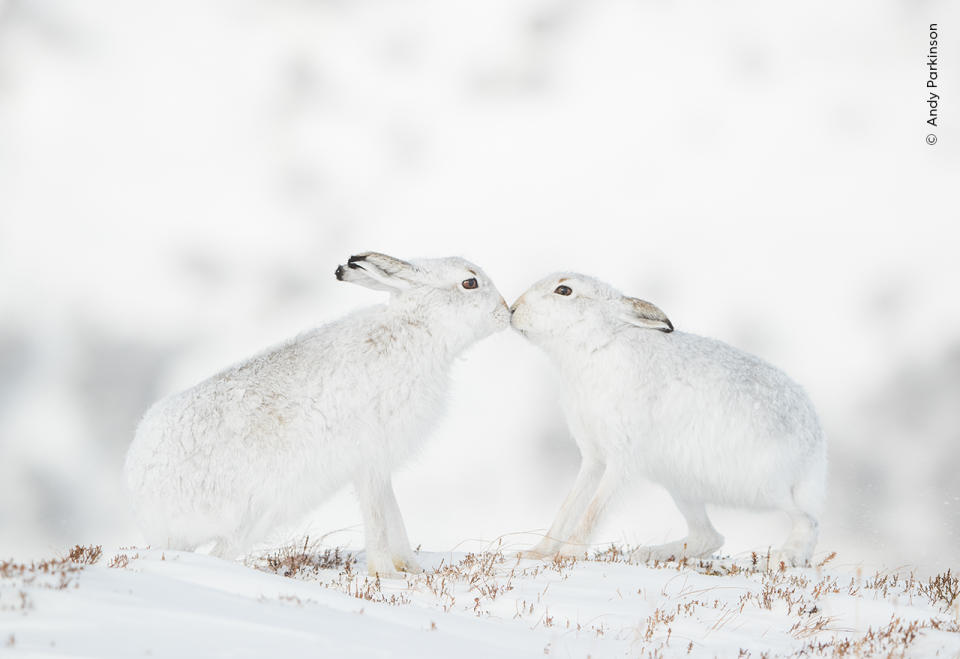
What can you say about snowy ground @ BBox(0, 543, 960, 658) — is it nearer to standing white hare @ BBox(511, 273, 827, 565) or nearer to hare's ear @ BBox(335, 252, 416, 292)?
standing white hare @ BBox(511, 273, 827, 565)

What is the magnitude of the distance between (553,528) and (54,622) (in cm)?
519

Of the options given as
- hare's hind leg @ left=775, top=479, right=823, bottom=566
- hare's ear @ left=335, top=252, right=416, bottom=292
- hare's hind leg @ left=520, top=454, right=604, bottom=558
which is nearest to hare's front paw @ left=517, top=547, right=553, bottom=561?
hare's hind leg @ left=520, top=454, right=604, bottom=558

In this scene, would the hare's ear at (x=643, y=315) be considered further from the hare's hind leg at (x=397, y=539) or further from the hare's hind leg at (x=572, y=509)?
the hare's hind leg at (x=397, y=539)

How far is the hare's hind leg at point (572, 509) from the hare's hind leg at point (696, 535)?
970 millimetres

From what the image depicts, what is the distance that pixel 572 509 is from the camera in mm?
8969

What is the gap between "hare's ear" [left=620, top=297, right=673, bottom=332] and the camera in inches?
354

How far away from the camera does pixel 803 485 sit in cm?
920

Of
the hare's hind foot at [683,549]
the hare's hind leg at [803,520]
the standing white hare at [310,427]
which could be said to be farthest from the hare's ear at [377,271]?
the hare's hind leg at [803,520]

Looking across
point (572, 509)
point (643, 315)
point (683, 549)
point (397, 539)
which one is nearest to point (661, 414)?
point (643, 315)

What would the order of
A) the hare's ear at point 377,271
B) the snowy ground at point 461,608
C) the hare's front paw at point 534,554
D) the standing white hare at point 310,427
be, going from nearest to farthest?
the snowy ground at point 461,608
the standing white hare at point 310,427
the hare's ear at point 377,271
the hare's front paw at point 534,554

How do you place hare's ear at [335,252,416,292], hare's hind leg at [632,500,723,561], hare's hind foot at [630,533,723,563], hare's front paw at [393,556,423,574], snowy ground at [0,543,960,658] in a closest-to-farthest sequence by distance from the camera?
snowy ground at [0,543,960,658], hare's front paw at [393,556,423,574], hare's ear at [335,252,416,292], hare's hind foot at [630,533,723,563], hare's hind leg at [632,500,723,561]

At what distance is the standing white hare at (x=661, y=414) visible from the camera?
8891 mm

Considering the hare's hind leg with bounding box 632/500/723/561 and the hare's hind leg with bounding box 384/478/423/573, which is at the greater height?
the hare's hind leg with bounding box 632/500/723/561

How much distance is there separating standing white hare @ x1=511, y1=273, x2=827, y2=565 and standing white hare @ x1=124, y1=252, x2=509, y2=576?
1326mm
